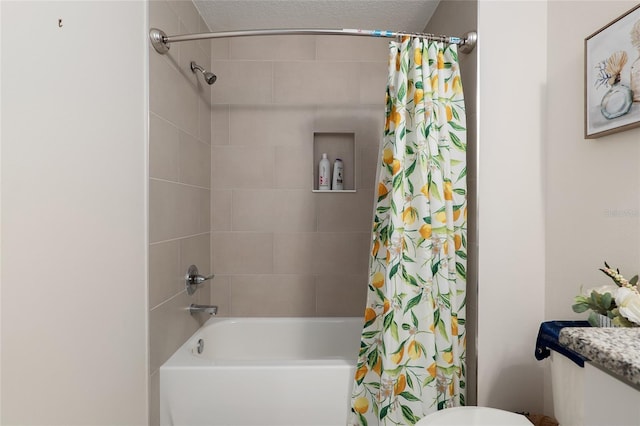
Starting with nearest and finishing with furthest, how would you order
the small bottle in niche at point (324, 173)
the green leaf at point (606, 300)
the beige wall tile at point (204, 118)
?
the green leaf at point (606, 300)
the beige wall tile at point (204, 118)
the small bottle in niche at point (324, 173)

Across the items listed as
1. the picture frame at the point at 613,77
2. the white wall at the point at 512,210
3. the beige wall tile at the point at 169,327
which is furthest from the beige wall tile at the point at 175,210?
the picture frame at the point at 613,77

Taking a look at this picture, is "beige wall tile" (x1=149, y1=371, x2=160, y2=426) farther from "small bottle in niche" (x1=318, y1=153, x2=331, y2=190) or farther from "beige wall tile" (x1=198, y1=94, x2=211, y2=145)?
"small bottle in niche" (x1=318, y1=153, x2=331, y2=190)

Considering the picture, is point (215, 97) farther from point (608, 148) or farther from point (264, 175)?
point (608, 148)

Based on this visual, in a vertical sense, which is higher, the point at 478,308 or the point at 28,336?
the point at 28,336

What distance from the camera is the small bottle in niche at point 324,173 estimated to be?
2.50 m

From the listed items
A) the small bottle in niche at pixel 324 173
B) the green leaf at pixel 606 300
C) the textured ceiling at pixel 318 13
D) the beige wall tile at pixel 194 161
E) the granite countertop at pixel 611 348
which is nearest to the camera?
the granite countertop at pixel 611 348

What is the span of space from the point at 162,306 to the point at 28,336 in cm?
77

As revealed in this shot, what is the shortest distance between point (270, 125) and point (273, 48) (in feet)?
1.61

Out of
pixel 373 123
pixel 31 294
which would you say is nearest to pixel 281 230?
pixel 373 123

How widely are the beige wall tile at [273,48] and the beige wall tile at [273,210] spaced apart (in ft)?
2.83

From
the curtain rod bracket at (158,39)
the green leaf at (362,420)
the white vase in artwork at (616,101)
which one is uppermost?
the curtain rod bracket at (158,39)

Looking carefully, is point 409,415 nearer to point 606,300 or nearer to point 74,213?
point 606,300

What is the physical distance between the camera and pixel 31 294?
3.14 feet

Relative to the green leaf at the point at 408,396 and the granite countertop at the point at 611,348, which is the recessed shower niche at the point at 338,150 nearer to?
the green leaf at the point at 408,396
